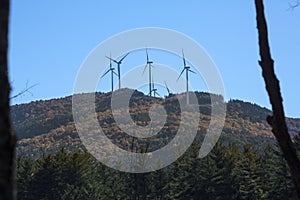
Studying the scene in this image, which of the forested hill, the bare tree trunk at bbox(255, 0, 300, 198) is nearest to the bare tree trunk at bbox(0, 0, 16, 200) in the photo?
the bare tree trunk at bbox(255, 0, 300, 198)

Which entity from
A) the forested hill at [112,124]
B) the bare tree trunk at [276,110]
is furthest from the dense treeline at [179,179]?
the bare tree trunk at [276,110]

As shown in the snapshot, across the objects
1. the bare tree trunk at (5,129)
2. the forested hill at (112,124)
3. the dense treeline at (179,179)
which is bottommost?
the bare tree trunk at (5,129)

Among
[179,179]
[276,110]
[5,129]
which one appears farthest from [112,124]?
[5,129]

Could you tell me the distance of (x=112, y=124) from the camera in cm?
9375

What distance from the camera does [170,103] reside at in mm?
105250

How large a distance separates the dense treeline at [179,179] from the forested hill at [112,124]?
2582 centimetres

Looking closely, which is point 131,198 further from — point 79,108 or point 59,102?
point 59,102

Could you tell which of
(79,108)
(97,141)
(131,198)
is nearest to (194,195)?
(131,198)

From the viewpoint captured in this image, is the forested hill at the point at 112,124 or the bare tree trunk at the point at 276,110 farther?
the forested hill at the point at 112,124

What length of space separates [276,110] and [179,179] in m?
47.0

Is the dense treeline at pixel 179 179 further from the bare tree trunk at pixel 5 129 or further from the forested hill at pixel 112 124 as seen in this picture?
the bare tree trunk at pixel 5 129

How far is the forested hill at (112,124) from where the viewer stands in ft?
318

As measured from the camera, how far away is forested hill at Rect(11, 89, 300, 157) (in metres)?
97.1

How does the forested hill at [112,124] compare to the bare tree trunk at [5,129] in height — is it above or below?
above
